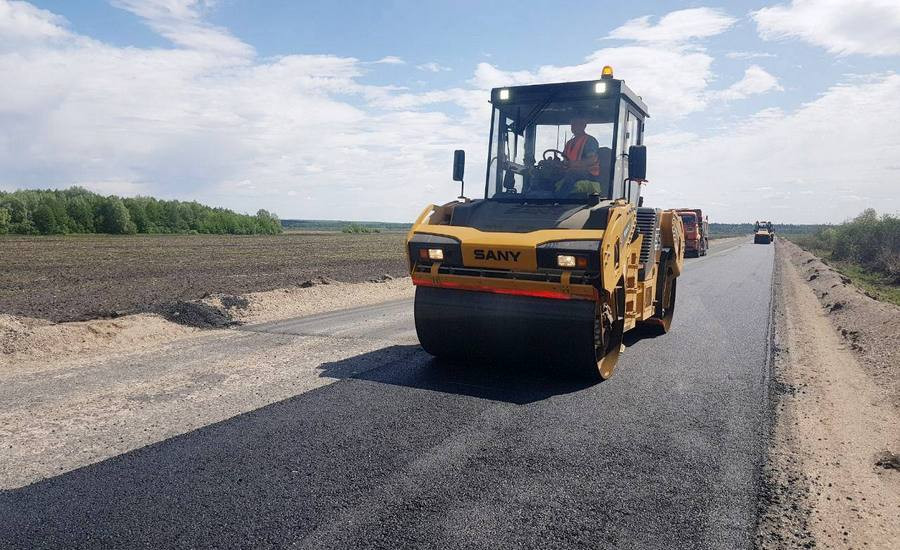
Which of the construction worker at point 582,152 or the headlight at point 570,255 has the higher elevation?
the construction worker at point 582,152

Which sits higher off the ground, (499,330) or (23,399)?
(499,330)

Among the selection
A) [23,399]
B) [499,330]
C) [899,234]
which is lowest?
[23,399]

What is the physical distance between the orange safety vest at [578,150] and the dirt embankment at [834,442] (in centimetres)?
295

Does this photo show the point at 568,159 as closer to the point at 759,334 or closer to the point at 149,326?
the point at 759,334

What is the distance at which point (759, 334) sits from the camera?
898 cm

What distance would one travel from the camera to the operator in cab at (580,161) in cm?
682

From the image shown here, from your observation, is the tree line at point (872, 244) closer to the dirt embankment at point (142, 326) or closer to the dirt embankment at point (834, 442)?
the dirt embankment at point (834, 442)

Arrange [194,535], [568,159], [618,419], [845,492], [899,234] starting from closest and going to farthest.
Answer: [194,535] < [845,492] < [618,419] < [568,159] < [899,234]

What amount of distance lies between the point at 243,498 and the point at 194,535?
0.41 metres

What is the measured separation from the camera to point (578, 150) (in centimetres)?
696

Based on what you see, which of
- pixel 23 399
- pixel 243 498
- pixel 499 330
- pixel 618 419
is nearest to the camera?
pixel 243 498

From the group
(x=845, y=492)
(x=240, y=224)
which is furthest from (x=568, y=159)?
(x=240, y=224)

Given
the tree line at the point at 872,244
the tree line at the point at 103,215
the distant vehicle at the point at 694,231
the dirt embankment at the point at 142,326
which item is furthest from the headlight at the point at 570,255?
the tree line at the point at 103,215

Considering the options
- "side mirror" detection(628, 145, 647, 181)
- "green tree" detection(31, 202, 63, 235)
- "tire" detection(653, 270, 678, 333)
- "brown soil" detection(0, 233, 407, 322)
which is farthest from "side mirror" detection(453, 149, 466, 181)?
"green tree" detection(31, 202, 63, 235)
